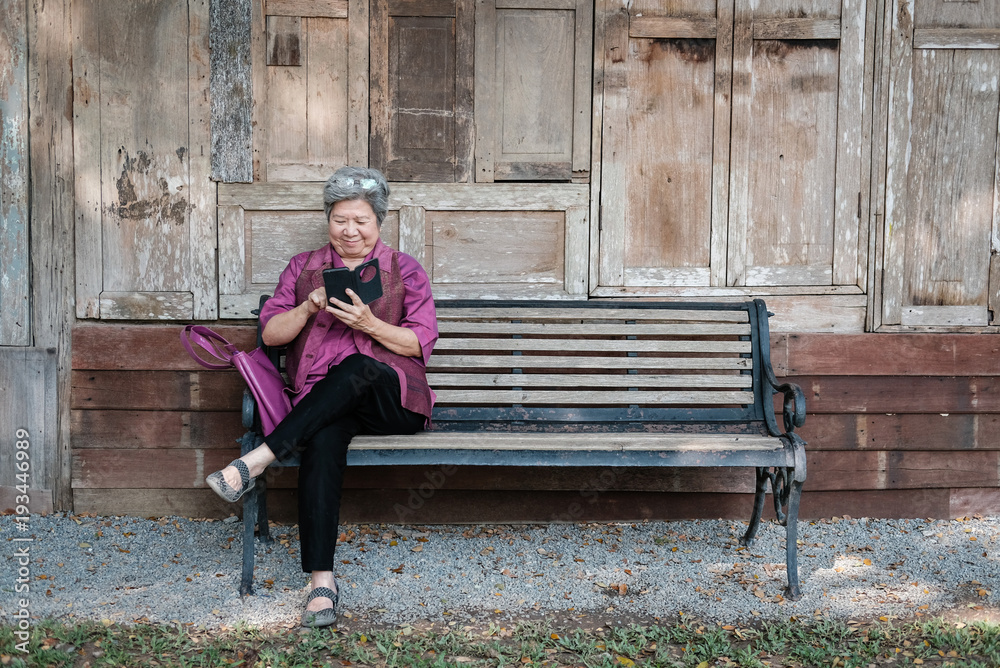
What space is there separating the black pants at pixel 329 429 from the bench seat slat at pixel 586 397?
453 millimetres

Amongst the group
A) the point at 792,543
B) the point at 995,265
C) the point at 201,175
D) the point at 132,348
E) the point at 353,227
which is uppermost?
the point at 201,175

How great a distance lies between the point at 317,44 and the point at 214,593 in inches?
99.7

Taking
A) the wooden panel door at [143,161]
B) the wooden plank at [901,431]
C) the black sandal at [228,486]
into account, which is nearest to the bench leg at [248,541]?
the black sandal at [228,486]

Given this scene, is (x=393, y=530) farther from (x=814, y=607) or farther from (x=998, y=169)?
(x=998, y=169)

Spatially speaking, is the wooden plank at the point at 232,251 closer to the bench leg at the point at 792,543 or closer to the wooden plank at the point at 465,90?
the wooden plank at the point at 465,90

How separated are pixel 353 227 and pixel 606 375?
133 centimetres

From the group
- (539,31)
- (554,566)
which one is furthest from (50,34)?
(554,566)

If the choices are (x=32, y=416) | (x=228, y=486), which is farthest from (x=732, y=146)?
(x=32, y=416)

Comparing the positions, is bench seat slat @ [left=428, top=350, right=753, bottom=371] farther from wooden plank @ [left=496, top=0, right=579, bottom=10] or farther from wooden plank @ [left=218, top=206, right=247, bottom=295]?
wooden plank @ [left=496, top=0, right=579, bottom=10]

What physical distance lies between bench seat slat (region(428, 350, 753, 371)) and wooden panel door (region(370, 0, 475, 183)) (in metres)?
0.92

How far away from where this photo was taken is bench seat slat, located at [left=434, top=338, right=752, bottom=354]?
381 cm

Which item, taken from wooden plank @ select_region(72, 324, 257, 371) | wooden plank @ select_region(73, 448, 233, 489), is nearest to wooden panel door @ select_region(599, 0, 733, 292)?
wooden plank @ select_region(72, 324, 257, 371)

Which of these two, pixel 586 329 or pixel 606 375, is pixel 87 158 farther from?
pixel 606 375

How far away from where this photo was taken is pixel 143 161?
13.1 feet
